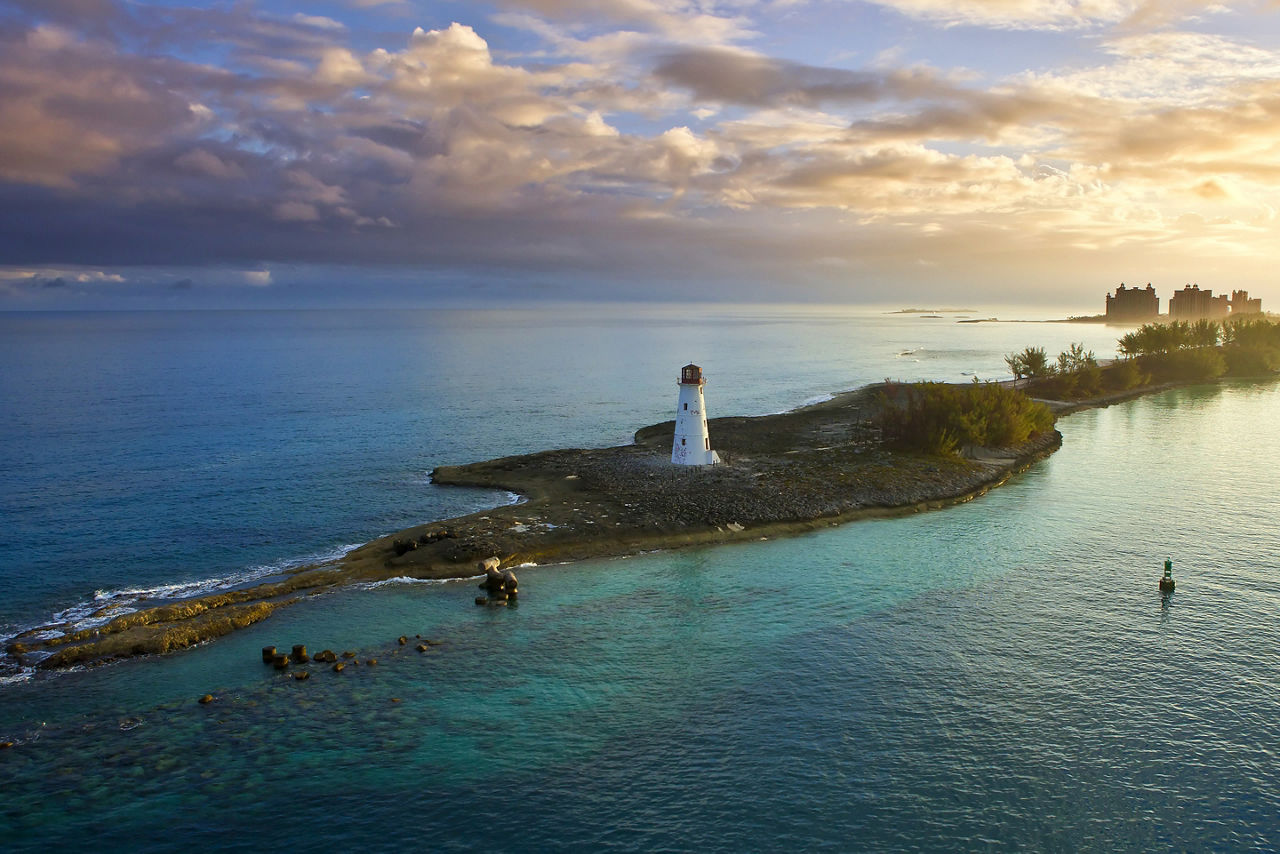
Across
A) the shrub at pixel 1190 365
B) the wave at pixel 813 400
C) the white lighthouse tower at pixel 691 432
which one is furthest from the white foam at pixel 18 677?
the shrub at pixel 1190 365

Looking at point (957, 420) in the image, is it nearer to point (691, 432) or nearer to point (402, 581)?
point (691, 432)

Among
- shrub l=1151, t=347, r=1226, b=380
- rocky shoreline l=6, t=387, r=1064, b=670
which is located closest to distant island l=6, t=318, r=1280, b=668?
rocky shoreline l=6, t=387, r=1064, b=670

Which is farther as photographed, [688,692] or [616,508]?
[616,508]

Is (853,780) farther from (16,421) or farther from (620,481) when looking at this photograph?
(16,421)

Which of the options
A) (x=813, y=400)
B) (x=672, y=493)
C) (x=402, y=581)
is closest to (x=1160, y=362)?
(x=813, y=400)

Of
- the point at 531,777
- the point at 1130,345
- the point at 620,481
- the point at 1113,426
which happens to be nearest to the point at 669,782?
the point at 531,777

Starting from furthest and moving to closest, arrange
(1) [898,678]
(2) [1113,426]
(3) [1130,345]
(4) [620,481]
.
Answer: (3) [1130,345], (2) [1113,426], (4) [620,481], (1) [898,678]

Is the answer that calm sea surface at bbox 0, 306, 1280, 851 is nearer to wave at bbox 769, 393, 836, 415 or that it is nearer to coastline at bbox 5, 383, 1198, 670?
coastline at bbox 5, 383, 1198, 670
